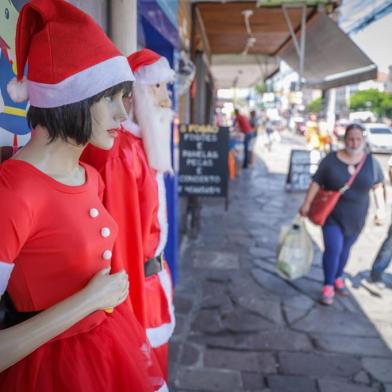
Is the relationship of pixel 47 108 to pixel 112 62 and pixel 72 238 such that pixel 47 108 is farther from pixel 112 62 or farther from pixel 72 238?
pixel 72 238

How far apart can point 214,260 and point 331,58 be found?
346 centimetres

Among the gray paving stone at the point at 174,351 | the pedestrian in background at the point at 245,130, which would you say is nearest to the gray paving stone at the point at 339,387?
the gray paving stone at the point at 174,351

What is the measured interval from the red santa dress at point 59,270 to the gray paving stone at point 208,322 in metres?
2.32

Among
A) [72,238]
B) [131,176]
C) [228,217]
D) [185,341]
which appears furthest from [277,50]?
[72,238]

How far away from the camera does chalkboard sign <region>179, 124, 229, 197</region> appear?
526 centimetres

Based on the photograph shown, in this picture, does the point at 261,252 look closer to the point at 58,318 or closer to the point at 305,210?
the point at 305,210

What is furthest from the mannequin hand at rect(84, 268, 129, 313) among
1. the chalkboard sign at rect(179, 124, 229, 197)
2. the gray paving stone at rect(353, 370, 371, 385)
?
the chalkboard sign at rect(179, 124, 229, 197)

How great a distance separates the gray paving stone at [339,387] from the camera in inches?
111

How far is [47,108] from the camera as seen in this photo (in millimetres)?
1167

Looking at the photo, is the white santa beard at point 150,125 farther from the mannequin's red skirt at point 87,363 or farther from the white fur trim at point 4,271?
the white fur trim at point 4,271

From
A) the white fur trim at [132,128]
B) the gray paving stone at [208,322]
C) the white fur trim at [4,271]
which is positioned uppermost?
the white fur trim at [132,128]

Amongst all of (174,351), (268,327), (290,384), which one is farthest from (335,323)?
(174,351)

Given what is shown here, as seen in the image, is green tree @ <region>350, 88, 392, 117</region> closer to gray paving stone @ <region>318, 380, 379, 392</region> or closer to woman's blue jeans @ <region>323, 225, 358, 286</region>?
woman's blue jeans @ <region>323, 225, 358, 286</region>

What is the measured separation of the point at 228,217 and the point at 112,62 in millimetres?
6305
